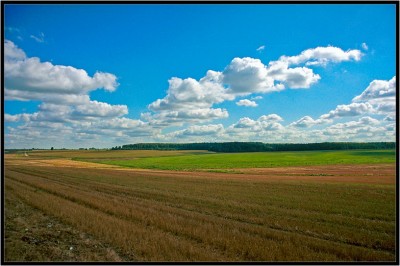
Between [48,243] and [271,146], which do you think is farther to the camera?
[271,146]

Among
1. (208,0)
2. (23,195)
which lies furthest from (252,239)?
(23,195)

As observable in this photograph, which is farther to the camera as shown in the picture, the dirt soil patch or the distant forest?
the distant forest

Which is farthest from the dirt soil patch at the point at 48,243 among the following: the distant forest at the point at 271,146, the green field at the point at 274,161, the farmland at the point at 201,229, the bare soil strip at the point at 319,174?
the distant forest at the point at 271,146

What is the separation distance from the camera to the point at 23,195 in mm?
22172

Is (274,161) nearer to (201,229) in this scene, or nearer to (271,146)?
(271,146)

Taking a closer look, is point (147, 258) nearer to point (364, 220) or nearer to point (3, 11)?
point (3, 11)

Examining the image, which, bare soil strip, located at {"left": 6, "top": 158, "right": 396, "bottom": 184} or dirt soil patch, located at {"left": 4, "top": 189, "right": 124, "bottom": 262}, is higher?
dirt soil patch, located at {"left": 4, "top": 189, "right": 124, "bottom": 262}

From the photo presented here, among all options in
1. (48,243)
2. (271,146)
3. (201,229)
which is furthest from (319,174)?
(271,146)

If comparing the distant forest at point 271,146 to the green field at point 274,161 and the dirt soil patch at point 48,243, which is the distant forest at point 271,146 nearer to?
the green field at point 274,161

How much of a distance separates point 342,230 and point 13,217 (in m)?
14.5

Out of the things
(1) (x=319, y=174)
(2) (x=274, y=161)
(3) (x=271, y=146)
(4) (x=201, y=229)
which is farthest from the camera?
(3) (x=271, y=146)

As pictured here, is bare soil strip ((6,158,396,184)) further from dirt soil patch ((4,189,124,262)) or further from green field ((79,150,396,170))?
dirt soil patch ((4,189,124,262))

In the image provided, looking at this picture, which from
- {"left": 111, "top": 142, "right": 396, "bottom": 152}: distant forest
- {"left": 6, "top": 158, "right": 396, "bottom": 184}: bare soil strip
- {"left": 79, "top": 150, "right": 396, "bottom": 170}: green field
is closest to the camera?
{"left": 6, "top": 158, "right": 396, "bottom": 184}: bare soil strip

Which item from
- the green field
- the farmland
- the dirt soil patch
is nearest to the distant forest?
the green field
